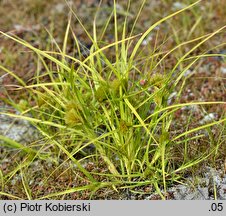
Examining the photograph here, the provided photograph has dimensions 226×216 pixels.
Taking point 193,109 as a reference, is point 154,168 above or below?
below

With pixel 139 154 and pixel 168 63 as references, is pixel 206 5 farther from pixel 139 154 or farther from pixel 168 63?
pixel 139 154

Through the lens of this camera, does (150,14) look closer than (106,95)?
No

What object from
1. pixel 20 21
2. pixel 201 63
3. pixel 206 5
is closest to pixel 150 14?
pixel 206 5

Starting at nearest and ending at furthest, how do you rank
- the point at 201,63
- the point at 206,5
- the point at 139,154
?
the point at 139,154, the point at 201,63, the point at 206,5

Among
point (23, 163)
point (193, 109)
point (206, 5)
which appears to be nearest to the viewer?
point (23, 163)

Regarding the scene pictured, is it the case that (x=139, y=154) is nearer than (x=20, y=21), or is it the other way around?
(x=139, y=154)

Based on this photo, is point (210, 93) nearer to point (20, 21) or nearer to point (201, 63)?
Result: point (201, 63)

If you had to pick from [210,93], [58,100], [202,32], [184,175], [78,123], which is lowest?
[184,175]

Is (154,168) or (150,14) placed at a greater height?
(150,14)

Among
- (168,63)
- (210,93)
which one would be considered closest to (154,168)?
(210,93)
